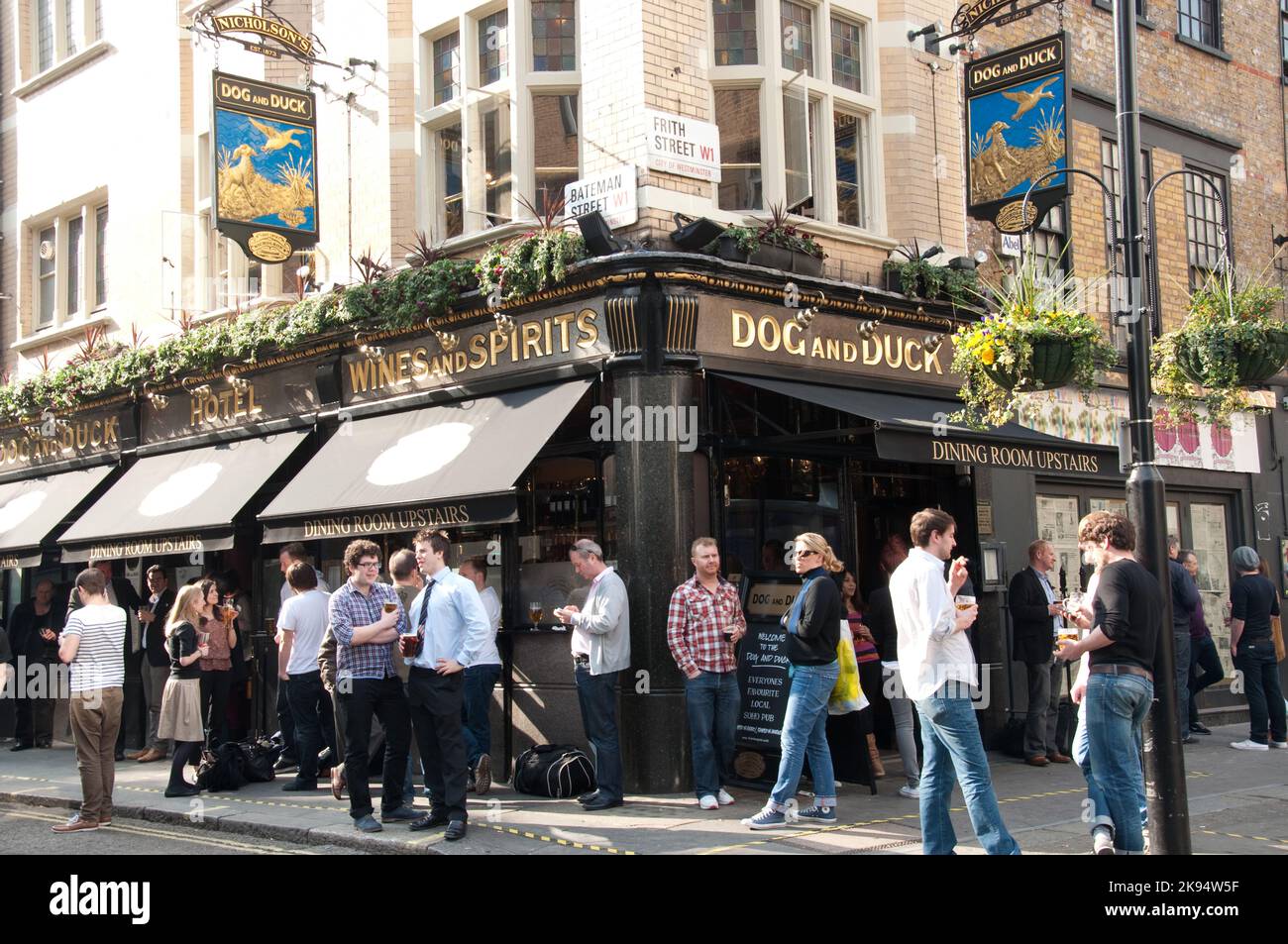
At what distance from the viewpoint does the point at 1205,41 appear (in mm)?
17047

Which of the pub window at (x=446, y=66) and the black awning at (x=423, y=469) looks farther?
the pub window at (x=446, y=66)

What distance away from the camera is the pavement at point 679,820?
8336 millimetres

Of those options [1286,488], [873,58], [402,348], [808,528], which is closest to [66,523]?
[402,348]

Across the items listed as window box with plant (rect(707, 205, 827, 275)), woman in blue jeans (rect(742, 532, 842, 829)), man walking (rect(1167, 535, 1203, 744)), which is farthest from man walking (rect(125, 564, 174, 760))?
man walking (rect(1167, 535, 1203, 744))

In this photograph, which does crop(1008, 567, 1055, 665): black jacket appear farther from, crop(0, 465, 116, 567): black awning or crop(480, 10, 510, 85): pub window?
crop(0, 465, 116, 567): black awning

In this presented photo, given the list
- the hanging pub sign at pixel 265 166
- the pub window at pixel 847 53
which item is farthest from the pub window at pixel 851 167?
the hanging pub sign at pixel 265 166

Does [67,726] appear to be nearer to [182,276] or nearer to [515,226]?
[182,276]

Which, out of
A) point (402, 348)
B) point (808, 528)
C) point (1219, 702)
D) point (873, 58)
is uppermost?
point (873, 58)

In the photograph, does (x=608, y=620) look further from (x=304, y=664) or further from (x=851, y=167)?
(x=851, y=167)

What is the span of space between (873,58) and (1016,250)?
268 centimetres

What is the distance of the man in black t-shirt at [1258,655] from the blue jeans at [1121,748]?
7173 millimetres

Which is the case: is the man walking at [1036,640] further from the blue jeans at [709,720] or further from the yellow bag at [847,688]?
the blue jeans at [709,720]

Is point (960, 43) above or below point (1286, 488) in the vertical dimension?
above

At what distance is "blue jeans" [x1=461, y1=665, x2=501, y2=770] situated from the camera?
1072 centimetres
